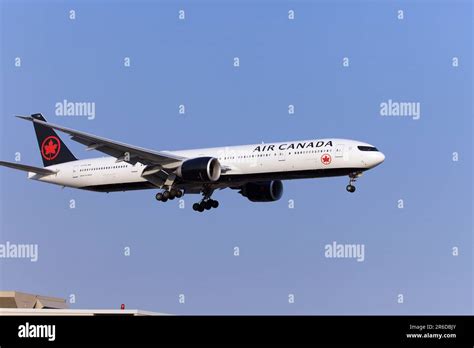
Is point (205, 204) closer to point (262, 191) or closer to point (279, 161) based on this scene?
point (262, 191)

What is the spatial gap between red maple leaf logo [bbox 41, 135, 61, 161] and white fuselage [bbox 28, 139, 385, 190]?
6981mm

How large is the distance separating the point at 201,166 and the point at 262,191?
7.76 metres

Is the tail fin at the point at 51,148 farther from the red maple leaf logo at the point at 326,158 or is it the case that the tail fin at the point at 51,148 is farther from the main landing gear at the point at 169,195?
the red maple leaf logo at the point at 326,158

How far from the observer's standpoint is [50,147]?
239ft

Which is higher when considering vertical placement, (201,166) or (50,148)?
(50,148)

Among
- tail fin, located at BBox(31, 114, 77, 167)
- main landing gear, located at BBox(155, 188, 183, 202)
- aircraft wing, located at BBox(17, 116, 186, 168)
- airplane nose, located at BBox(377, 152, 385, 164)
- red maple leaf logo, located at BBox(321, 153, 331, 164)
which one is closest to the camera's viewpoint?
airplane nose, located at BBox(377, 152, 385, 164)

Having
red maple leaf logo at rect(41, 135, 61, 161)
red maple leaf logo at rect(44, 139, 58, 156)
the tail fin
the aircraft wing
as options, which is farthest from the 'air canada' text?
red maple leaf logo at rect(44, 139, 58, 156)

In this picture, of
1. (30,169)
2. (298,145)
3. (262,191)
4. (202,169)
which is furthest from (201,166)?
(30,169)

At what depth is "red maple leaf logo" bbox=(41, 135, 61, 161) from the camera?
72250 mm

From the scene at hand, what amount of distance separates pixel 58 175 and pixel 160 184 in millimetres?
9385

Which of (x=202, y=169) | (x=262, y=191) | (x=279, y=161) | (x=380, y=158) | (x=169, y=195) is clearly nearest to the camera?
(x=380, y=158)

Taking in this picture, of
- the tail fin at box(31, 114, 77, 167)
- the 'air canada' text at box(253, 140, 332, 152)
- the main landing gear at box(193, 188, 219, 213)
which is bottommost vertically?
the main landing gear at box(193, 188, 219, 213)

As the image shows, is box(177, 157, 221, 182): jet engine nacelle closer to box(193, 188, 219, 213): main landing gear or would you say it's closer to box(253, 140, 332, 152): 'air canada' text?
box(253, 140, 332, 152): 'air canada' text

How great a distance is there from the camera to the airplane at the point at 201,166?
189 feet
